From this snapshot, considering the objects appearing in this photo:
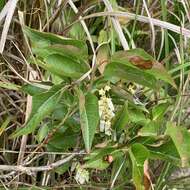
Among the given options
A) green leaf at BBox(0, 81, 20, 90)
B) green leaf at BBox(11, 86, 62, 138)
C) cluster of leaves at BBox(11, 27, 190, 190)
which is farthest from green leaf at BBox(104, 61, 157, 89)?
green leaf at BBox(0, 81, 20, 90)

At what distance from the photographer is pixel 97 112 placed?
2.67 feet

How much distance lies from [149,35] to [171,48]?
0.20ft

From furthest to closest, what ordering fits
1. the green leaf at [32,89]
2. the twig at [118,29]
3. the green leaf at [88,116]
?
the twig at [118,29]
the green leaf at [32,89]
the green leaf at [88,116]

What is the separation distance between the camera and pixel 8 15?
3.25 feet

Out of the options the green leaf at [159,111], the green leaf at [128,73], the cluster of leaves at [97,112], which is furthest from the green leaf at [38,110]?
the green leaf at [159,111]

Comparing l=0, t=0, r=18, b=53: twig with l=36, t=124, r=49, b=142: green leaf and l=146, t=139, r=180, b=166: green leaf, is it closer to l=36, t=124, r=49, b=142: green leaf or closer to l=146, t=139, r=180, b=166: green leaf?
l=36, t=124, r=49, b=142: green leaf

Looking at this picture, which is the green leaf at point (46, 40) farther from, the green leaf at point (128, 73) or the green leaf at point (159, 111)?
the green leaf at point (159, 111)

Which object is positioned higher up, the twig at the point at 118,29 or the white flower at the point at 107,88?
the twig at the point at 118,29

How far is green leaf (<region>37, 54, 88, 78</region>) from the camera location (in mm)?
815

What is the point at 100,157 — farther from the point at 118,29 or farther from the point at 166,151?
the point at 118,29

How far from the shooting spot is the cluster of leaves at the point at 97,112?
2.66 ft

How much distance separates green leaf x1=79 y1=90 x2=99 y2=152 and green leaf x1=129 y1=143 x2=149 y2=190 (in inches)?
3.8

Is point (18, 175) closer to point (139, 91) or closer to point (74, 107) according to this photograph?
point (74, 107)

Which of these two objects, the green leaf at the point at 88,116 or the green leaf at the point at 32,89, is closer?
the green leaf at the point at 88,116
